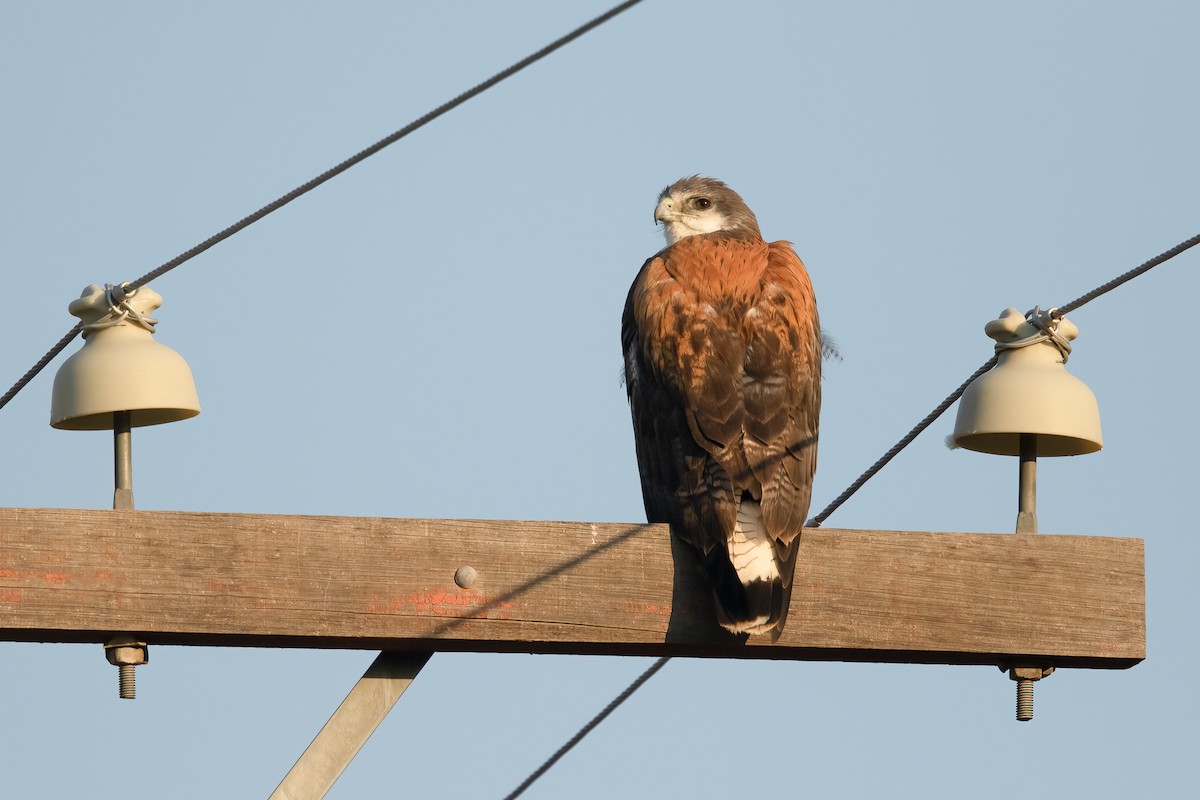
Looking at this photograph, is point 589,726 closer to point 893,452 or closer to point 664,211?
point 893,452

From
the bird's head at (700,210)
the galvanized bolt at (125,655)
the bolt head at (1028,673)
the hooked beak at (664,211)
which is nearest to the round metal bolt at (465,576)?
the galvanized bolt at (125,655)

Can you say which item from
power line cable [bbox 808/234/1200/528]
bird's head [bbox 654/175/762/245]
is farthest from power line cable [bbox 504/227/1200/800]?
bird's head [bbox 654/175/762/245]

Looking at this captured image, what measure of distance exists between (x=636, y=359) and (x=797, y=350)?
0.51m

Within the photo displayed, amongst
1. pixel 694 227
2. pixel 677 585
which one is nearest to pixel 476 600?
pixel 677 585

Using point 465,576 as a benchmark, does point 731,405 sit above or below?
above

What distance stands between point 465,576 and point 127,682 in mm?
758

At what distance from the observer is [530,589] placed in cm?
387

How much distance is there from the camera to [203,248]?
159 inches

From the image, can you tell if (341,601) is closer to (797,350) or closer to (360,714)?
(360,714)

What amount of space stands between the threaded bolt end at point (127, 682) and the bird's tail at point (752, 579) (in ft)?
4.25

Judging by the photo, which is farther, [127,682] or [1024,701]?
[1024,701]

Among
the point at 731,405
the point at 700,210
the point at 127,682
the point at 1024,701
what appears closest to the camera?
the point at 127,682

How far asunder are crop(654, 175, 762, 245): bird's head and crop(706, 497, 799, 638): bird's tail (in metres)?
3.24

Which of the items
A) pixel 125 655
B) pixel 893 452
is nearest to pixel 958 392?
pixel 893 452
